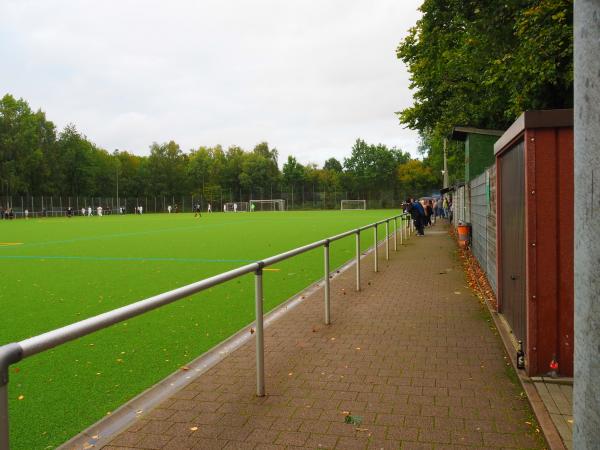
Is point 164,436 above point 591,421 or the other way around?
the other way around

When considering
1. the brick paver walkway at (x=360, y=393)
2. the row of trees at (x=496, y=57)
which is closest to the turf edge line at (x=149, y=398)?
the brick paver walkway at (x=360, y=393)

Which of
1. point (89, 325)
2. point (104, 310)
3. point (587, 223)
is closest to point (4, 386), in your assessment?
point (89, 325)

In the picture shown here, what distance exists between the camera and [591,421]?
5.41 feet

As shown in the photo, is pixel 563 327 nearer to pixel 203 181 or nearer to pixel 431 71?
pixel 431 71

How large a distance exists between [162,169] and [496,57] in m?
95.8

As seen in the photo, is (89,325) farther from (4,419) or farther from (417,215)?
(417,215)

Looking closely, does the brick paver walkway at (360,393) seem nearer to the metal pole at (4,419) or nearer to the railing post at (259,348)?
the railing post at (259,348)

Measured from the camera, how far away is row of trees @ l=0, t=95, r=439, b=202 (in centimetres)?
8056

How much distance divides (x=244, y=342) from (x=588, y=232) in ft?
15.0

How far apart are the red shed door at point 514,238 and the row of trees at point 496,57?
868 centimetres

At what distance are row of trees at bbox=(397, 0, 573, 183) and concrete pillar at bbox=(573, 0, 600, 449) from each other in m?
12.7

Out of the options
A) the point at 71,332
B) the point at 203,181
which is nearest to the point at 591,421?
the point at 71,332

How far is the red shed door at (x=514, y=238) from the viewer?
490 cm

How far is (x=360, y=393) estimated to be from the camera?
4.25 metres
